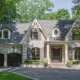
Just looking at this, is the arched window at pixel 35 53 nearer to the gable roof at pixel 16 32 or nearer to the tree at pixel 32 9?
the gable roof at pixel 16 32

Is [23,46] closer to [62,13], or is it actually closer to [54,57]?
[54,57]

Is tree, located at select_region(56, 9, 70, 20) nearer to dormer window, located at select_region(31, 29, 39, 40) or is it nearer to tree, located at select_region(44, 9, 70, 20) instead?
tree, located at select_region(44, 9, 70, 20)

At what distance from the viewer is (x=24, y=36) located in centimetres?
3731

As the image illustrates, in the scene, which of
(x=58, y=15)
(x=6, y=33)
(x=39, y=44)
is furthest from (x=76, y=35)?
(x=58, y=15)

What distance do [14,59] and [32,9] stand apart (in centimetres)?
2872

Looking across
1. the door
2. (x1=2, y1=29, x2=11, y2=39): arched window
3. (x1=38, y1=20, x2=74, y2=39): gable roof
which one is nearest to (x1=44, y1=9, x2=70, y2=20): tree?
(x1=38, y1=20, x2=74, y2=39): gable roof

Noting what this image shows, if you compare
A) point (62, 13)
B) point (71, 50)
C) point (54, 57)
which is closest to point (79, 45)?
point (71, 50)

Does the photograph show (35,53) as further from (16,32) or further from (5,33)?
(5,33)

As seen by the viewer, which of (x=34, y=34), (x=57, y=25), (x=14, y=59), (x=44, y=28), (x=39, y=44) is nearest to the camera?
(x=39, y=44)

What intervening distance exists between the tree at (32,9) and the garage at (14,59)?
26.4 meters

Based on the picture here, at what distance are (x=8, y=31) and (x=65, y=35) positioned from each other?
10.0 m

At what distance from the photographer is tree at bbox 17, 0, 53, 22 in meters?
64.1

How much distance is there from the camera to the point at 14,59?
38688 mm

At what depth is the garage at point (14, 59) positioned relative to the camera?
1517 inches
